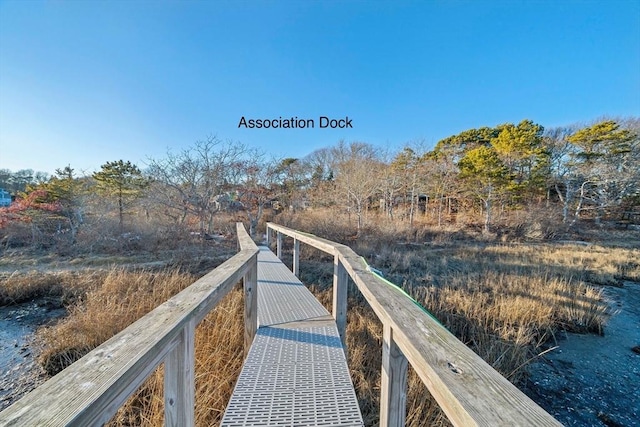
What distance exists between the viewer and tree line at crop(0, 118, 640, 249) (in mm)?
10555

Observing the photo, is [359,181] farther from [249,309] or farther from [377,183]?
[249,309]

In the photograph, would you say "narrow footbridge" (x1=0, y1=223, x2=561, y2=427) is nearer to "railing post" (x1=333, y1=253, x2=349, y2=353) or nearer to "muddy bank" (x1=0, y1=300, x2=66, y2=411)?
"railing post" (x1=333, y1=253, x2=349, y2=353)

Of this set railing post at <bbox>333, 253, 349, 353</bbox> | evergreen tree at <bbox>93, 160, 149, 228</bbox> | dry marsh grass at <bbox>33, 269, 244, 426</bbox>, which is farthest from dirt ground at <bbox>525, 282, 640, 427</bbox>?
evergreen tree at <bbox>93, 160, 149, 228</bbox>

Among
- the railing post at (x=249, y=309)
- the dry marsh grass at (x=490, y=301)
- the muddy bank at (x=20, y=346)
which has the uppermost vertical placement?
the railing post at (x=249, y=309)

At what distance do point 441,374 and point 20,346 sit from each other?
16.2 feet

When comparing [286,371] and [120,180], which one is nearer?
[286,371]

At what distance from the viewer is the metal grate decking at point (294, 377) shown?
1267 millimetres

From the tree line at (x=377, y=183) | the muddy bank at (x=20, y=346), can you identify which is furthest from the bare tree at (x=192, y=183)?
the muddy bank at (x=20, y=346)

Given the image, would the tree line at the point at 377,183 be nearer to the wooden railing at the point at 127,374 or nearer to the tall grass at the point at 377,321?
the tall grass at the point at 377,321

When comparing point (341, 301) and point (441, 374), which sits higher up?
point (441, 374)

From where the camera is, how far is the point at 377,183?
16000 millimetres

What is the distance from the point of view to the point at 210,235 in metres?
10.5

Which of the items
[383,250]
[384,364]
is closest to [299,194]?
[383,250]

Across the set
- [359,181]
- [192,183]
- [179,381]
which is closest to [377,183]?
[359,181]
